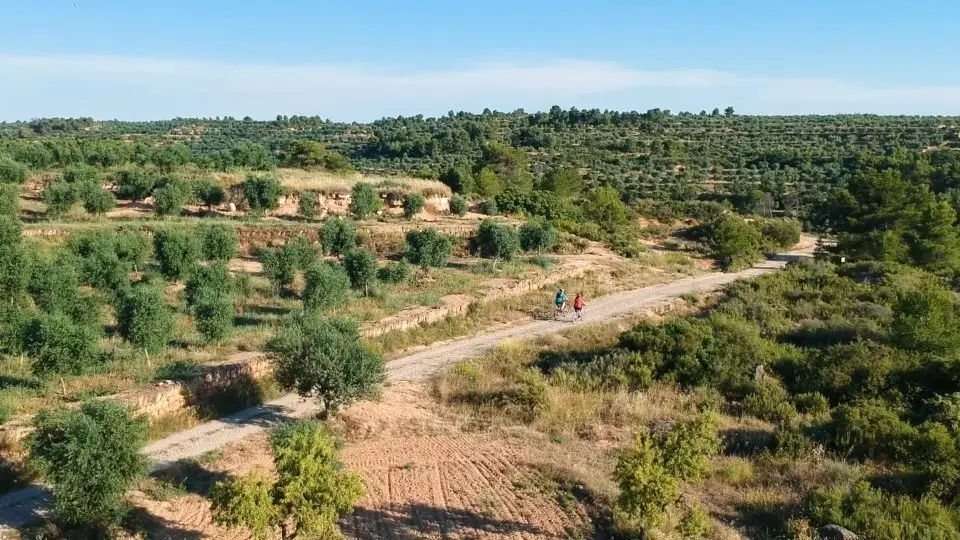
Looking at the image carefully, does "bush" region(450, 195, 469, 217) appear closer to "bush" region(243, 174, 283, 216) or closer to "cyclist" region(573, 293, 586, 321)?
"bush" region(243, 174, 283, 216)

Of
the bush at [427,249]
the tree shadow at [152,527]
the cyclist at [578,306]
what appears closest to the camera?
the tree shadow at [152,527]

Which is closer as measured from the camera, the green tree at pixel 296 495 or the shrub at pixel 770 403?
the green tree at pixel 296 495

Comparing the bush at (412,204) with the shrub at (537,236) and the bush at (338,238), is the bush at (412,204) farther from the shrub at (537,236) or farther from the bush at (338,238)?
the bush at (338,238)

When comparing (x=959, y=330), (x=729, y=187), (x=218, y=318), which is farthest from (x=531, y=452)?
(x=729, y=187)

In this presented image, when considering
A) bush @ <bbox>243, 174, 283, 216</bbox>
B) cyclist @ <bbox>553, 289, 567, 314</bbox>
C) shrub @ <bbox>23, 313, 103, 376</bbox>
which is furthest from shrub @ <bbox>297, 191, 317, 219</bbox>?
shrub @ <bbox>23, 313, 103, 376</bbox>

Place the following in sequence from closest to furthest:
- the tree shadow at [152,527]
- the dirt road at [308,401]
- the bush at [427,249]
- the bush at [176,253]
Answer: the tree shadow at [152,527], the dirt road at [308,401], the bush at [176,253], the bush at [427,249]

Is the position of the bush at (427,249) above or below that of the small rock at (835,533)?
above

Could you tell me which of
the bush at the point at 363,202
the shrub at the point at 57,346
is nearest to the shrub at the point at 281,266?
the shrub at the point at 57,346

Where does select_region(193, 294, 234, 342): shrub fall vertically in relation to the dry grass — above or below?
below
